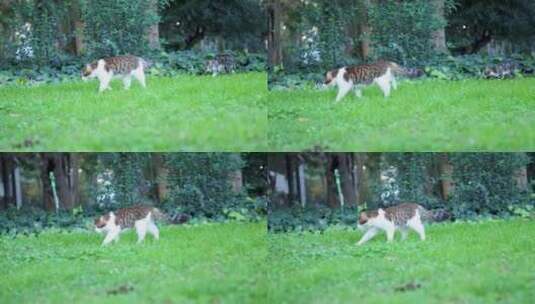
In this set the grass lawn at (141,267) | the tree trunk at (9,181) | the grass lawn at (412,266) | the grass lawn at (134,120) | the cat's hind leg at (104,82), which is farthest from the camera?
the tree trunk at (9,181)

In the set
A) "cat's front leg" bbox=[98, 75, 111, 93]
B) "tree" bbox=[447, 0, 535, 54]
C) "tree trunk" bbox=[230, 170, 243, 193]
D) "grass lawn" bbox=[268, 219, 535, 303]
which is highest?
"tree" bbox=[447, 0, 535, 54]

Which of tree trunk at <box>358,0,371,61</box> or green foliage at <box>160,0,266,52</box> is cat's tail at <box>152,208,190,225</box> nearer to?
green foliage at <box>160,0,266,52</box>

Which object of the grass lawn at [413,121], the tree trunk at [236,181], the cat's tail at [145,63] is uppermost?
the cat's tail at [145,63]

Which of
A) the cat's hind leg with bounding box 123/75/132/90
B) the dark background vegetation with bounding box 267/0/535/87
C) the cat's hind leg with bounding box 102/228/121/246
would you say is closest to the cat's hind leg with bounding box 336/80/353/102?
the dark background vegetation with bounding box 267/0/535/87

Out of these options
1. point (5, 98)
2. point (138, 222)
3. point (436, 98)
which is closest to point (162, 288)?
point (138, 222)

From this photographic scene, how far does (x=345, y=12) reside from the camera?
6184 mm

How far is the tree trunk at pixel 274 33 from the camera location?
614 centimetres

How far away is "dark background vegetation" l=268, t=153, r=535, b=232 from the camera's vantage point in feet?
20.5

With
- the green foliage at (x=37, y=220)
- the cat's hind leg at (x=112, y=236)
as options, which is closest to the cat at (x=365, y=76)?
the cat's hind leg at (x=112, y=236)

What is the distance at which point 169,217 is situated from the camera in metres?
6.29

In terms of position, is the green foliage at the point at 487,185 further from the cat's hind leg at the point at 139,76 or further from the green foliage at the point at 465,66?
the cat's hind leg at the point at 139,76

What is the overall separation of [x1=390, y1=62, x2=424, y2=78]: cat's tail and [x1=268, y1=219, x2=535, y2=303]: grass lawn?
115 cm

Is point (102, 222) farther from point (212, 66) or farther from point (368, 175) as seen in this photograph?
point (368, 175)

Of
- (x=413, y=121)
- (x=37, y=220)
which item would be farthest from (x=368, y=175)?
(x=37, y=220)
